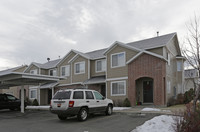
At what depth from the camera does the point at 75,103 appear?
11.2 metres

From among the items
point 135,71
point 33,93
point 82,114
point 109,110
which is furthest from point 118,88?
point 33,93

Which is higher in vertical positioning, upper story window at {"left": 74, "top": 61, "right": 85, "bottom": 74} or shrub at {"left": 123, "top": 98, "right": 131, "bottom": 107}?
upper story window at {"left": 74, "top": 61, "right": 85, "bottom": 74}

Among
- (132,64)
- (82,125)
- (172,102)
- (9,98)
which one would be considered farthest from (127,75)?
(9,98)

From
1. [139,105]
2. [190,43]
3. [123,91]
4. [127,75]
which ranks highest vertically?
[190,43]

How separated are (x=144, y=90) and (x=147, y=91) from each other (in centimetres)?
33

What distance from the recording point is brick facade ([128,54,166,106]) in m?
17.9

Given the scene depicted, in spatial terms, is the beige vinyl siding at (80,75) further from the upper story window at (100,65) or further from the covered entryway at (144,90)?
the covered entryway at (144,90)

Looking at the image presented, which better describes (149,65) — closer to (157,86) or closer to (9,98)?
(157,86)

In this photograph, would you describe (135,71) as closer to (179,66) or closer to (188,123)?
(179,66)

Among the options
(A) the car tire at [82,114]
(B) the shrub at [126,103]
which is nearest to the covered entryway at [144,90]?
(B) the shrub at [126,103]

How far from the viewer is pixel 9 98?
19828 millimetres

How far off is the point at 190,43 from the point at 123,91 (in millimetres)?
11302

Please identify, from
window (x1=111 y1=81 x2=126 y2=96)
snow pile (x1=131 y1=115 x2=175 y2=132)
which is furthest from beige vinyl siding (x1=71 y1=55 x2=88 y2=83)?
snow pile (x1=131 y1=115 x2=175 y2=132)

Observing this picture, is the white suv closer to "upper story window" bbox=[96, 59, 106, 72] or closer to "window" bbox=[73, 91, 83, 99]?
"window" bbox=[73, 91, 83, 99]
